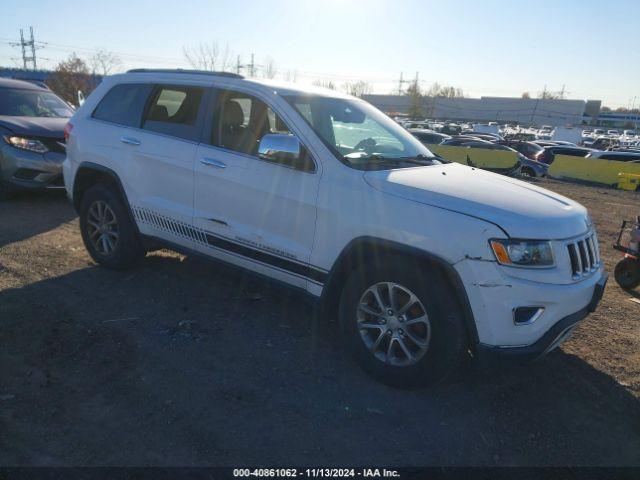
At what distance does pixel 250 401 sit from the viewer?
304cm

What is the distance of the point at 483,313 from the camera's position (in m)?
2.76

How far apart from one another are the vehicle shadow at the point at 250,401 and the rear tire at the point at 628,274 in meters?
2.31

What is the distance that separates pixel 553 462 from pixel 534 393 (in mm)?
708

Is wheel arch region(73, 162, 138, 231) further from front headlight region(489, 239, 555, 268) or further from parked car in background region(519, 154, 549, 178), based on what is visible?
parked car in background region(519, 154, 549, 178)

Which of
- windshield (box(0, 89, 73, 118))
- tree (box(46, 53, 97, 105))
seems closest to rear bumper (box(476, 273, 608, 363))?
windshield (box(0, 89, 73, 118))

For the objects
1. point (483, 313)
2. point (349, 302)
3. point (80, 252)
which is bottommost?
point (80, 252)

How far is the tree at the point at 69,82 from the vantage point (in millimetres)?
36875

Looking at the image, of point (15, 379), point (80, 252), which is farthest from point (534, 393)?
point (80, 252)

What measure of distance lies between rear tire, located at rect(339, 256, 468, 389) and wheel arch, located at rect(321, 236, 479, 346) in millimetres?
45

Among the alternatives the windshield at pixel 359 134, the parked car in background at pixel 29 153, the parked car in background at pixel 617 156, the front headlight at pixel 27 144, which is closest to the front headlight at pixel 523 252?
the windshield at pixel 359 134

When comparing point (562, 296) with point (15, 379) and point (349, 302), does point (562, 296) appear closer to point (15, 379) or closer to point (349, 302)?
point (349, 302)

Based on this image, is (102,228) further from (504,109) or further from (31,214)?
(504,109)

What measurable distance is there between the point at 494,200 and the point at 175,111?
9.55 ft

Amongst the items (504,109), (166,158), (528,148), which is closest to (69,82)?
(528,148)
